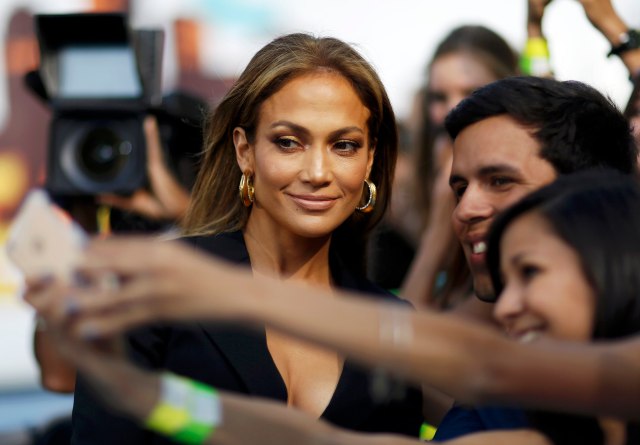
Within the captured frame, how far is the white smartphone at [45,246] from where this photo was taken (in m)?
1.17

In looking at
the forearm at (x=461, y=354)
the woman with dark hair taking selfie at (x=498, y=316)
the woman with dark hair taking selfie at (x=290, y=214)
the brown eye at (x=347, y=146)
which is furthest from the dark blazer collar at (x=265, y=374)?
the forearm at (x=461, y=354)

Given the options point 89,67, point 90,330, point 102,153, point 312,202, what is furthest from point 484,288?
point 89,67

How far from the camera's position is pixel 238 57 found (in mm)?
5609

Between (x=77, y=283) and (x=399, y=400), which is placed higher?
(x=77, y=283)

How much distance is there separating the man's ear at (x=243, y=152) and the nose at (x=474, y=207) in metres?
0.50

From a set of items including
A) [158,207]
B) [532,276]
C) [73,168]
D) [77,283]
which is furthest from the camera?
[158,207]

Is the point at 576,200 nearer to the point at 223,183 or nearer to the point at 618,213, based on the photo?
the point at 618,213

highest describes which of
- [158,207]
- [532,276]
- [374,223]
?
[532,276]

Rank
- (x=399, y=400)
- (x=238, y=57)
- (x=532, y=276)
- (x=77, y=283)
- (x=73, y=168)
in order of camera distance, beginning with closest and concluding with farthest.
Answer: (x=77, y=283)
(x=532, y=276)
(x=399, y=400)
(x=73, y=168)
(x=238, y=57)

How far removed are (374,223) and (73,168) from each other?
41.3 inches

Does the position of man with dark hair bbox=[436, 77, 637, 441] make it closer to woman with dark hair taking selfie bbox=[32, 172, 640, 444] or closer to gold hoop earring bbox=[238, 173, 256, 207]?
gold hoop earring bbox=[238, 173, 256, 207]

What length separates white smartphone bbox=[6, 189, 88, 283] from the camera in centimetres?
117

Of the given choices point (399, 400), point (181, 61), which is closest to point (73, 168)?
point (399, 400)

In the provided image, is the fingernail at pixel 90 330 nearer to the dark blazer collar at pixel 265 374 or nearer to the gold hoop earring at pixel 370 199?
the dark blazer collar at pixel 265 374
